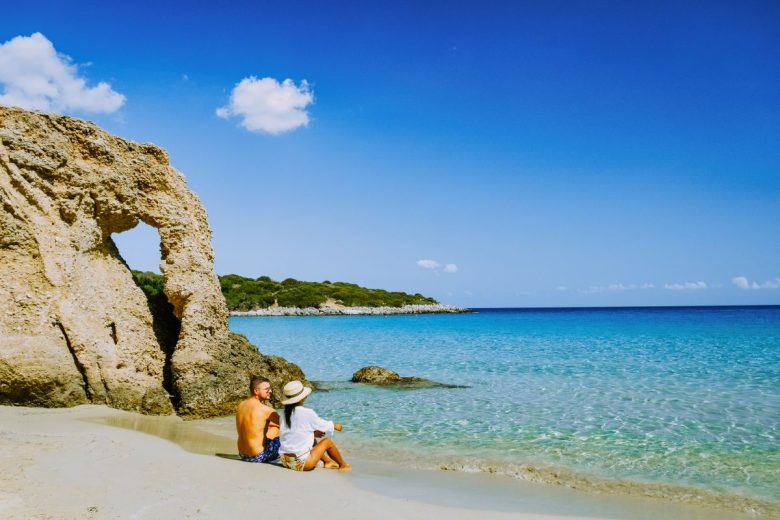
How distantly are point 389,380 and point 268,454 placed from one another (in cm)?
958

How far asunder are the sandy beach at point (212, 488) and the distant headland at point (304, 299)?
2788 inches

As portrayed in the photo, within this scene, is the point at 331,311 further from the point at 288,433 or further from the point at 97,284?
the point at 288,433

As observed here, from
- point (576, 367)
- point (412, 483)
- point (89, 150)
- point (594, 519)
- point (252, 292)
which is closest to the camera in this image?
point (594, 519)

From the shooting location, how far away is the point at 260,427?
300 inches

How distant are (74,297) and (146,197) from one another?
2.76m

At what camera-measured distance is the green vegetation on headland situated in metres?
80.7

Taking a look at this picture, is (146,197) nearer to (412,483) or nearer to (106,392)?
(106,392)

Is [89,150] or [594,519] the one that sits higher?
[89,150]

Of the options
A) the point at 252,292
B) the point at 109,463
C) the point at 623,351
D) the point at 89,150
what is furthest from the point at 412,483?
the point at 252,292

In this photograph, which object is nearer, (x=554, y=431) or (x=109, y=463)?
(x=109, y=463)

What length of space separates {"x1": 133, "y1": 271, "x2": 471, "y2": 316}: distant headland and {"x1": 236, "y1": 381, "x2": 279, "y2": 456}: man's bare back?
233 feet


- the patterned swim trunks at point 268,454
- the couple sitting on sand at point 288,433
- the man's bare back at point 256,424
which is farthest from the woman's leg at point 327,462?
the man's bare back at point 256,424

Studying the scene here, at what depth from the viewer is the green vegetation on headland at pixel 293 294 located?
80.7 metres

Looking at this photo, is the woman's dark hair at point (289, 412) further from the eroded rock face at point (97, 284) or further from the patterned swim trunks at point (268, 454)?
the eroded rock face at point (97, 284)
